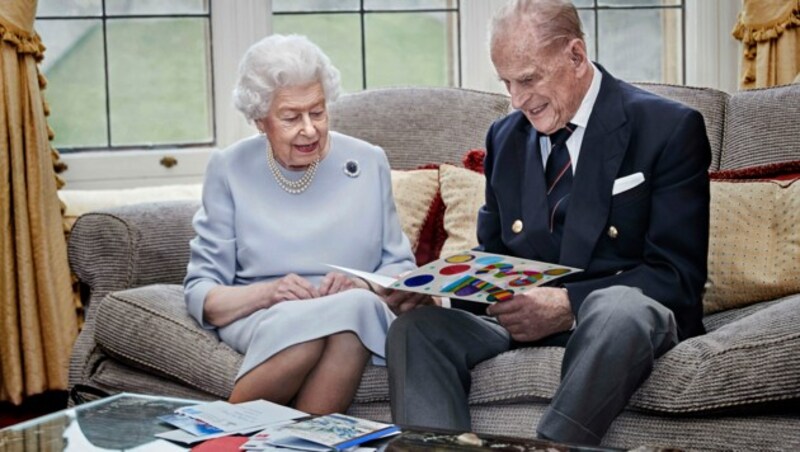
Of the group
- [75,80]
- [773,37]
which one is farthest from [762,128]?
[75,80]

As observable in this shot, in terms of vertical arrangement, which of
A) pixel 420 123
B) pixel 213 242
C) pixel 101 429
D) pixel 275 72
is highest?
pixel 275 72

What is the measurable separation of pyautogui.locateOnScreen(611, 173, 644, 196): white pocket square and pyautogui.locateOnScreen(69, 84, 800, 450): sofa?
12.6 inches

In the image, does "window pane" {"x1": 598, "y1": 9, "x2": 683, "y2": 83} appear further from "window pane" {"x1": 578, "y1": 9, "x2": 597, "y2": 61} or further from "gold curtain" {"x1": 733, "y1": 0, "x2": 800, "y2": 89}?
"gold curtain" {"x1": 733, "y1": 0, "x2": 800, "y2": 89}

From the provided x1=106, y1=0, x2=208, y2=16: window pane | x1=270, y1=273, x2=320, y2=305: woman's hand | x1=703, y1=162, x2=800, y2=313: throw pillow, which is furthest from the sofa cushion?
x1=106, y1=0, x2=208, y2=16: window pane

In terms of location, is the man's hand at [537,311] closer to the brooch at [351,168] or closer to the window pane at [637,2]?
the brooch at [351,168]

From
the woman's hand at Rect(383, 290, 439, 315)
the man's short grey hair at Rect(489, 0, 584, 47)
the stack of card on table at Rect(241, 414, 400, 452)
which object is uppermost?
the man's short grey hair at Rect(489, 0, 584, 47)

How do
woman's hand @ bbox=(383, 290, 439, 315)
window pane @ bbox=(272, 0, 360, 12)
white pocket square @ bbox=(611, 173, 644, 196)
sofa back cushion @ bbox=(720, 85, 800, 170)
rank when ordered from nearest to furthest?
1. white pocket square @ bbox=(611, 173, 644, 196)
2. woman's hand @ bbox=(383, 290, 439, 315)
3. sofa back cushion @ bbox=(720, 85, 800, 170)
4. window pane @ bbox=(272, 0, 360, 12)

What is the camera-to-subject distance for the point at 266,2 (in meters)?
3.80

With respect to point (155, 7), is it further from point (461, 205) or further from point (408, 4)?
point (461, 205)

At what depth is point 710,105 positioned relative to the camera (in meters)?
2.88

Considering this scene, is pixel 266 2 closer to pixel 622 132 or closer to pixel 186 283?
pixel 186 283

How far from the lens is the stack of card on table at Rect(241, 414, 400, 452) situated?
5.46ft

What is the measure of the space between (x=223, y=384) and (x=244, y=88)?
674 millimetres

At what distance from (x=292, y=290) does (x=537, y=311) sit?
549 millimetres
